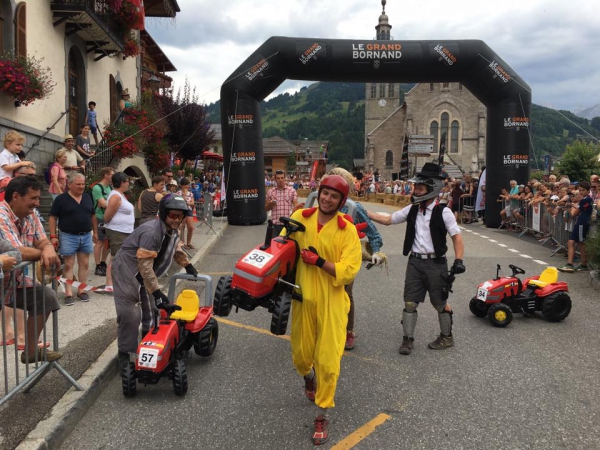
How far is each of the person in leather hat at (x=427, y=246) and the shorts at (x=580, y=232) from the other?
5.76 meters

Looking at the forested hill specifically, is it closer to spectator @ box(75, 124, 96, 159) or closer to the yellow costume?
spectator @ box(75, 124, 96, 159)

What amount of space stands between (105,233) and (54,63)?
7.88 m

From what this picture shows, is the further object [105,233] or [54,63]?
[54,63]

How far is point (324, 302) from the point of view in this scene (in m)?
3.46

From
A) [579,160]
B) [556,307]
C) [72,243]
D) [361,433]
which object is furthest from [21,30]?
[579,160]

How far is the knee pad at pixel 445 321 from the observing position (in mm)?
5270

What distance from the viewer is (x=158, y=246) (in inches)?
167

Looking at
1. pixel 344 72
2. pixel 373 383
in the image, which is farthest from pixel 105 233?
pixel 344 72

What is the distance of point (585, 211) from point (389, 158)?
68.5 meters

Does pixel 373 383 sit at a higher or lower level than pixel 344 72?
lower

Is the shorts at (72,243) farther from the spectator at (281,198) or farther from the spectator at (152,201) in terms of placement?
the spectator at (281,198)

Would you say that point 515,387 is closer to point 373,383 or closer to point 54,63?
point 373,383

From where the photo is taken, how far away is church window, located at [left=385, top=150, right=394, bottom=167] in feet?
251

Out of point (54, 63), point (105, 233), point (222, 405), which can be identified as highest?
point (54, 63)
